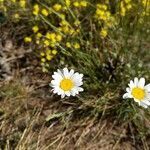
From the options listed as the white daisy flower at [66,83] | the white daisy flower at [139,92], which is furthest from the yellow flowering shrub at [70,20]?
the white daisy flower at [139,92]

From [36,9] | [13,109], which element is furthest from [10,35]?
[13,109]

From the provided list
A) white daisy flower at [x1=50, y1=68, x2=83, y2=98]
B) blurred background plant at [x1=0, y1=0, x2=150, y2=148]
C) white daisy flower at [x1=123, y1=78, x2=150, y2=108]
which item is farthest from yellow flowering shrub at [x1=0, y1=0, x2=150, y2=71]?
white daisy flower at [x1=123, y1=78, x2=150, y2=108]

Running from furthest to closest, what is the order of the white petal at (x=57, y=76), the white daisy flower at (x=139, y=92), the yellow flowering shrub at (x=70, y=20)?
the yellow flowering shrub at (x=70, y=20)
the white petal at (x=57, y=76)
the white daisy flower at (x=139, y=92)

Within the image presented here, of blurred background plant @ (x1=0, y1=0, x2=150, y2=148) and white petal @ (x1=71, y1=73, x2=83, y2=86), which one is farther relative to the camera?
blurred background plant @ (x1=0, y1=0, x2=150, y2=148)

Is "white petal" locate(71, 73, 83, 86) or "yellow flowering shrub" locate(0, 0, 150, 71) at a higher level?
"yellow flowering shrub" locate(0, 0, 150, 71)

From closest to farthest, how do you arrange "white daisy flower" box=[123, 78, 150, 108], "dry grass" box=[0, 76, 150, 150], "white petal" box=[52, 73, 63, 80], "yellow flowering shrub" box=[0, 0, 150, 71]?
1. "white daisy flower" box=[123, 78, 150, 108]
2. "white petal" box=[52, 73, 63, 80]
3. "dry grass" box=[0, 76, 150, 150]
4. "yellow flowering shrub" box=[0, 0, 150, 71]

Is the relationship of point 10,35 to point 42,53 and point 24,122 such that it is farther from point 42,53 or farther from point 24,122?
point 24,122

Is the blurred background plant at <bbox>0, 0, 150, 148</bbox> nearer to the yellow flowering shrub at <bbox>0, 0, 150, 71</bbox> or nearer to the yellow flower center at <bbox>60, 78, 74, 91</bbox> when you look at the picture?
the yellow flowering shrub at <bbox>0, 0, 150, 71</bbox>

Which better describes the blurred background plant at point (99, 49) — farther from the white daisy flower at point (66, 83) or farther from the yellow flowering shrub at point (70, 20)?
the white daisy flower at point (66, 83)
